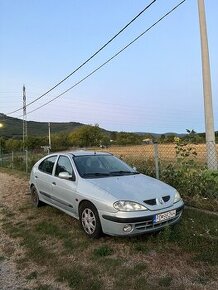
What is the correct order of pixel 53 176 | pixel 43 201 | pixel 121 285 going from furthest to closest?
pixel 43 201
pixel 53 176
pixel 121 285

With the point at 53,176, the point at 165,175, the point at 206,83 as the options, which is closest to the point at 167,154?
the point at 165,175

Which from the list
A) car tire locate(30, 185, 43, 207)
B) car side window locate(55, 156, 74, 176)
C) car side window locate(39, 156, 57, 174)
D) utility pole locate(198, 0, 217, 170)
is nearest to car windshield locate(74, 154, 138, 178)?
car side window locate(55, 156, 74, 176)

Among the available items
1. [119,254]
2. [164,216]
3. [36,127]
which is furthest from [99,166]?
[36,127]

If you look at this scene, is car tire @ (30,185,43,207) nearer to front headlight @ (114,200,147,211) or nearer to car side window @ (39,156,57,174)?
car side window @ (39,156,57,174)

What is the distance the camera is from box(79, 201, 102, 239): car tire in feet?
18.8

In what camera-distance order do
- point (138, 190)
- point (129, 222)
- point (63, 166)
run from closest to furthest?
point (129, 222)
point (138, 190)
point (63, 166)

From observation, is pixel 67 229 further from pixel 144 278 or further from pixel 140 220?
pixel 144 278

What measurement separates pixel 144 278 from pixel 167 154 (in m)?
5.32

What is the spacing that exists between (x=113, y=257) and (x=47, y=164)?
11.6 feet

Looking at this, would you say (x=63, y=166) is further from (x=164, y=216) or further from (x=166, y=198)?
(x=164, y=216)

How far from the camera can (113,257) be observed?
5.16 metres

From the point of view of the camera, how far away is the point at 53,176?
753cm

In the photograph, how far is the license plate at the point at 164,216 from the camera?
5527mm

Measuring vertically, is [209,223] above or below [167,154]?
below
